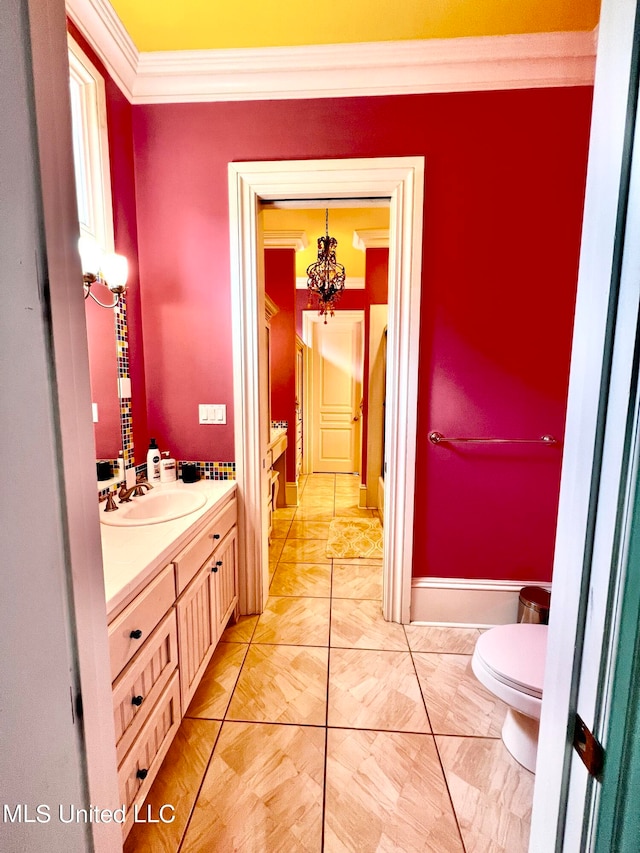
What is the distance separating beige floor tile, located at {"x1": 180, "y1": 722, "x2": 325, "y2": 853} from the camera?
1080 millimetres

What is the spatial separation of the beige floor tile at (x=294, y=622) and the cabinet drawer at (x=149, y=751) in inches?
27.0

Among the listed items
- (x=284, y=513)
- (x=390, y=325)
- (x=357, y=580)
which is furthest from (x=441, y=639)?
(x=284, y=513)

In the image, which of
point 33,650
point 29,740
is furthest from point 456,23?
point 29,740

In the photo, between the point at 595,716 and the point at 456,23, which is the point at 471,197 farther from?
the point at 595,716

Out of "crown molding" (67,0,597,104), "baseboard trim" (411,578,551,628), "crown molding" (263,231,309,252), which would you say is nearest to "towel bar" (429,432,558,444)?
"baseboard trim" (411,578,551,628)

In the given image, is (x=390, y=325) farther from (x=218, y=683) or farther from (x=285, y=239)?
(x=285, y=239)

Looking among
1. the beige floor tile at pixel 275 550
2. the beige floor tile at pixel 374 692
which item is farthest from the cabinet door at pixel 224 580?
the beige floor tile at pixel 275 550

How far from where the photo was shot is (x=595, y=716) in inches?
17.3

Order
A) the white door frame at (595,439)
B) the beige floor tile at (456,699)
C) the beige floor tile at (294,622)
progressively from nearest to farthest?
the white door frame at (595,439) < the beige floor tile at (456,699) < the beige floor tile at (294,622)

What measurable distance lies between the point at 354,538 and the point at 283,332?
2224 millimetres

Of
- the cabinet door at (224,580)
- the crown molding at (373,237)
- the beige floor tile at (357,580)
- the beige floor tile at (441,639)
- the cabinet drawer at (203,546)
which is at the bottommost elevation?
the beige floor tile at (441,639)

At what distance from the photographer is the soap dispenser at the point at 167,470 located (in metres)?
2.00

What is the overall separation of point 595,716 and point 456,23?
2.50 m

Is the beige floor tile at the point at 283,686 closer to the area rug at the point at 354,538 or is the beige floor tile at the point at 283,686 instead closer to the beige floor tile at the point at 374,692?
the beige floor tile at the point at 374,692
